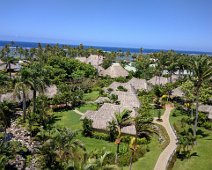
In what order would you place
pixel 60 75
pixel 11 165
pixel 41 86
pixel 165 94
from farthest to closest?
pixel 60 75
pixel 165 94
pixel 41 86
pixel 11 165

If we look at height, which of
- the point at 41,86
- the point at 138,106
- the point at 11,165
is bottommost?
the point at 11,165

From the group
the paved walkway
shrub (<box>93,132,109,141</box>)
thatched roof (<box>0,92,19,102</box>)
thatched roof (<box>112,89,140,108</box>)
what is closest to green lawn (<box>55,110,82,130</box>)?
shrub (<box>93,132,109,141</box>)

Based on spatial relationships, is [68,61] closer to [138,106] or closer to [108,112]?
[138,106]

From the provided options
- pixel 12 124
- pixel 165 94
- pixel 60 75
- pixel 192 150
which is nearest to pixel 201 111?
pixel 165 94

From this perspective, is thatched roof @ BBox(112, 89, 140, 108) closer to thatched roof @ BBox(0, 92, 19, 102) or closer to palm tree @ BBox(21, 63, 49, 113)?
palm tree @ BBox(21, 63, 49, 113)

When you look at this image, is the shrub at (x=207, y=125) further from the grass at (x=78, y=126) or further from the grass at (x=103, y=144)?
the grass at (x=78, y=126)

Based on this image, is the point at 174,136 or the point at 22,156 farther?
the point at 174,136

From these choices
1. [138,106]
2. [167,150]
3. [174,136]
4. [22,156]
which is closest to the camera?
[22,156]

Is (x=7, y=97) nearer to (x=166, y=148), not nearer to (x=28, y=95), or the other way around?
(x=28, y=95)
